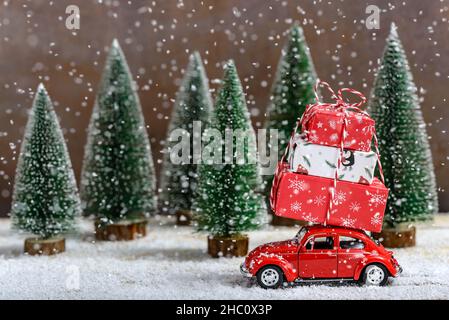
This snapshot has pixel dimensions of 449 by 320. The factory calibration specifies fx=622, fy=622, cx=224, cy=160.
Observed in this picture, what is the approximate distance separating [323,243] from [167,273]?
49.9 inches

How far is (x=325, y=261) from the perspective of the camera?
4.03 metres

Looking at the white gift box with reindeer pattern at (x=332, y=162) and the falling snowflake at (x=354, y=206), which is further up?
the white gift box with reindeer pattern at (x=332, y=162)

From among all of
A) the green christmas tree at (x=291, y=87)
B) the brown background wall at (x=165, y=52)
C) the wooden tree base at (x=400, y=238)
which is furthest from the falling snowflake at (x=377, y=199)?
the green christmas tree at (x=291, y=87)

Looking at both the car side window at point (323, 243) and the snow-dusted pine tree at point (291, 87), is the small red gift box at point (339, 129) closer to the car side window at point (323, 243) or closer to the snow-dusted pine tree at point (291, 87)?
the car side window at point (323, 243)

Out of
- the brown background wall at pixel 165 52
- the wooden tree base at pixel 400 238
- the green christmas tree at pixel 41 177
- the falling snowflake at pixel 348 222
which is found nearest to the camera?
the falling snowflake at pixel 348 222

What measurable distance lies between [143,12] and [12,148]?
6.73 feet

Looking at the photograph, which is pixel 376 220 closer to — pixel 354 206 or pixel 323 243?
pixel 354 206

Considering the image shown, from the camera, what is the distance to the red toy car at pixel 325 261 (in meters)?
4.02

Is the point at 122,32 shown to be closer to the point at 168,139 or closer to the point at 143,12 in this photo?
the point at 143,12

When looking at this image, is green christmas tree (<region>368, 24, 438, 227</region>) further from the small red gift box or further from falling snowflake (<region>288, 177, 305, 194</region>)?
falling snowflake (<region>288, 177, 305, 194</region>)

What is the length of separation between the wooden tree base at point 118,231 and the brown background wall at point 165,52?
52.0 inches

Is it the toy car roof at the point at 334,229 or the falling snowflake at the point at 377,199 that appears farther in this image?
the toy car roof at the point at 334,229

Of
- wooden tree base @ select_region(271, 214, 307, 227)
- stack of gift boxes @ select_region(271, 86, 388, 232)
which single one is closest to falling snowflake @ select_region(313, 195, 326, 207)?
stack of gift boxes @ select_region(271, 86, 388, 232)
